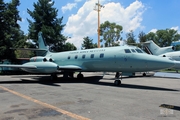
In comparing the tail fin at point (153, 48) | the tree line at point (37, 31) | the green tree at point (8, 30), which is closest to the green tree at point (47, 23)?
the tree line at point (37, 31)

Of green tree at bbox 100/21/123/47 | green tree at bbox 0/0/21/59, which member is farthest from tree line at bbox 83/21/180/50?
green tree at bbox 0/0/21/59

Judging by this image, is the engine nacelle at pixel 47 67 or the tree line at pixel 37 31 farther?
the tree line at pixel 37 31

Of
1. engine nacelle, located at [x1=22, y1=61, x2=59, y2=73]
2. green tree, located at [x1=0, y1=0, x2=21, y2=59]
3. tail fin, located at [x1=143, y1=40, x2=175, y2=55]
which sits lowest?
engine nacelle, located at [x1=22, y1=61, x2=59, y2=73]

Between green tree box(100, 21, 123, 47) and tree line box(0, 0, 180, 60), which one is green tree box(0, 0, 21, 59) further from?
green tree box(100, 21, 123, 47)

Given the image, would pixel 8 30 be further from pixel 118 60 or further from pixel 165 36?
pixel 165 36

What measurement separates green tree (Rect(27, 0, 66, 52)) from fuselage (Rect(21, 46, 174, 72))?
23978 millimetres

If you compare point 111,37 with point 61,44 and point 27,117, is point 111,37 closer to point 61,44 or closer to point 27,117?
point 61,44

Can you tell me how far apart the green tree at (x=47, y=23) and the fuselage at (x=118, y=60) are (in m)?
24.0

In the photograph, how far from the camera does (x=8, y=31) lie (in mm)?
31219

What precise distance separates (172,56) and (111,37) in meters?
41.6

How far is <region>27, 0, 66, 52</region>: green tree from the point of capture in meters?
40.5

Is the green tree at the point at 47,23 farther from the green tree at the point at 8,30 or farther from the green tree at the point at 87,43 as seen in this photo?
the green tree at the point at 87,43

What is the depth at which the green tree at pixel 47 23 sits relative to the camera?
40531 mm

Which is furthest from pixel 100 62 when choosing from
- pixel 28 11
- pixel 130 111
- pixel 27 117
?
pixel 28 11
